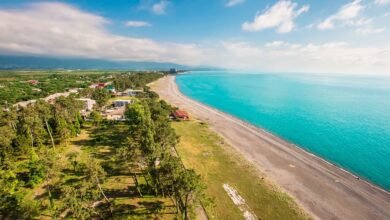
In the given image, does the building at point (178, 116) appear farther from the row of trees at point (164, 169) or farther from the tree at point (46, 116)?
the tree at point (46, 116)

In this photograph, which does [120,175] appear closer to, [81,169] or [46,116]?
[81,169]

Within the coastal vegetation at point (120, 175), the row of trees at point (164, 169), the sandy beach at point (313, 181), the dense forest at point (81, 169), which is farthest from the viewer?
the sandy beach at point (313, 181)

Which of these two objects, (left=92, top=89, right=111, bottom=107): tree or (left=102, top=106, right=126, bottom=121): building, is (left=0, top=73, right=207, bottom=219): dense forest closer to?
(left=102, top=106, right=126, bottom=121): building

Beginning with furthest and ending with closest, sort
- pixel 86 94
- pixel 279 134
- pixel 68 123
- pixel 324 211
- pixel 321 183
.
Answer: pixel 86 94, pixel 279 134, pixel 68 123, pixel 321 183, pixel 324 211

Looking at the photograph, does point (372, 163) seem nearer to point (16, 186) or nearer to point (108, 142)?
point (108, 142)

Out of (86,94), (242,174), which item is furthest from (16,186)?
(86,94)

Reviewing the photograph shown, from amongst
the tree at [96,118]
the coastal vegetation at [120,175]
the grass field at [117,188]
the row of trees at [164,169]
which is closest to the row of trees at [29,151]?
the coastal vegetation at [120,175]
